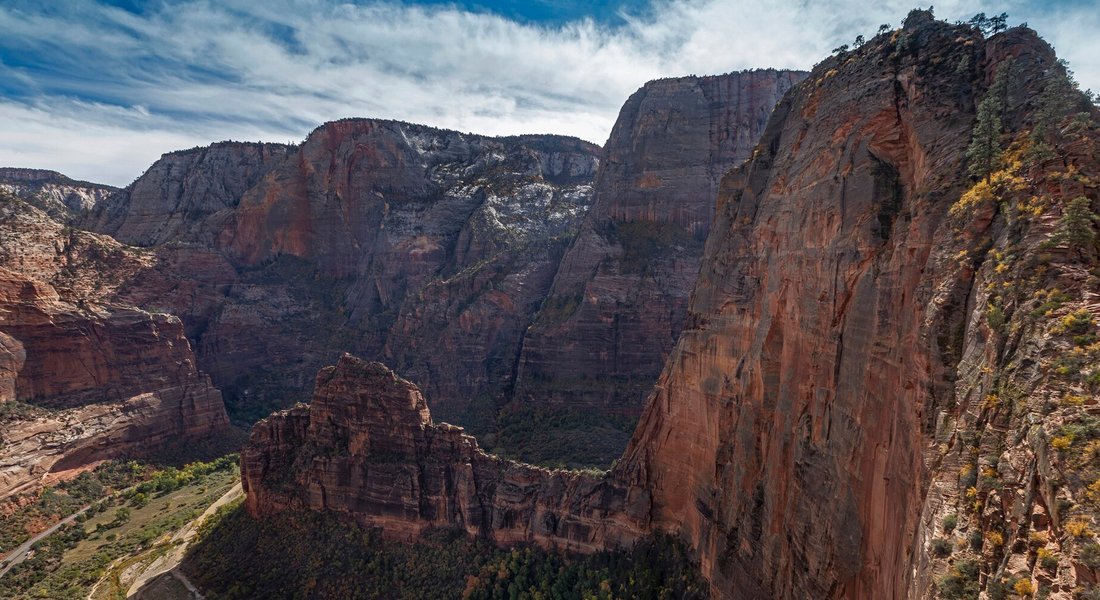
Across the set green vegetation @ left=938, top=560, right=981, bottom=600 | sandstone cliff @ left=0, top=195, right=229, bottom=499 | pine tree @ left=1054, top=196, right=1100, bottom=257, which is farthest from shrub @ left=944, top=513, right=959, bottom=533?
sandstone cliff @ left=0, top=195, right=229, bottom=499

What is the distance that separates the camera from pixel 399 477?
41.6 metres

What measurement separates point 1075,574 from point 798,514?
15715 mm

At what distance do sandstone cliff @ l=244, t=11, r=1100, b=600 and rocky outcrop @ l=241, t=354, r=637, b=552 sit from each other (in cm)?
30

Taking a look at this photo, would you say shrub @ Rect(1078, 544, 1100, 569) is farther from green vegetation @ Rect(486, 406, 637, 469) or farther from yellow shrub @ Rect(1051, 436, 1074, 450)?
green vegetation @ Rect(486, 406, 637, 469)

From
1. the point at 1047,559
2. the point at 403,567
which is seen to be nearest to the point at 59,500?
the point at 403,567

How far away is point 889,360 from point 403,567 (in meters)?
33.4

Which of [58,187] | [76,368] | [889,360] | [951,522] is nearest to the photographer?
[951,522]

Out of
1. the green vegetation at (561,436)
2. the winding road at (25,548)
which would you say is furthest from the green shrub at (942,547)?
the winding road at (25,548)

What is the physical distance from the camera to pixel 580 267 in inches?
3103

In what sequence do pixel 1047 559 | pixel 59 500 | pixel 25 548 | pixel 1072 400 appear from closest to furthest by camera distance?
pixel 1047 559 → pixel 1072 400 → pixel 25 548 → pixel 59 500

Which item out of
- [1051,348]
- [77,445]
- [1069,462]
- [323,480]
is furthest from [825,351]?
[77,445]

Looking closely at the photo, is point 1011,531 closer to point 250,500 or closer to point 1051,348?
point 1051,348

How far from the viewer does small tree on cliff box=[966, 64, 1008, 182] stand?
17.5 m

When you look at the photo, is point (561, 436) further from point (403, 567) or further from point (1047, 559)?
point (1047, 559)
